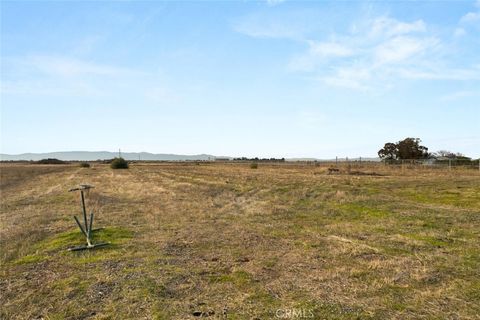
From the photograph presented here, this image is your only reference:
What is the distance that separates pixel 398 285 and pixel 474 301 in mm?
1160

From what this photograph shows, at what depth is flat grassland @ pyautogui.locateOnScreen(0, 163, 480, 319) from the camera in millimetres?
5742

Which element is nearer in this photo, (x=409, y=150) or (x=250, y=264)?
(x=250, y=264)

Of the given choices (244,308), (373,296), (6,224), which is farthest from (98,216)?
(373,296)

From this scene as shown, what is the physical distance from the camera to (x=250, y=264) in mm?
7934

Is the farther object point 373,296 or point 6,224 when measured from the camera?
point 6,224

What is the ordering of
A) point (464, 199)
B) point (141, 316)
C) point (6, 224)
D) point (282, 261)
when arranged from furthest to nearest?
point (464, 199) < point (6, 224) < point (282, 261) < point (141, 316)

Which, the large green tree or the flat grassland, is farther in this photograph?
the large green tree

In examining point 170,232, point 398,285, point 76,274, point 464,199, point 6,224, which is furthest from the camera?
point 464,199

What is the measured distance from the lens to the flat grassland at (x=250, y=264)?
5.74 m

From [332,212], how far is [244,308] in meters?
9.56

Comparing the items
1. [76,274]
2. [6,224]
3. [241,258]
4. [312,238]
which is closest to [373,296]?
[241,258]

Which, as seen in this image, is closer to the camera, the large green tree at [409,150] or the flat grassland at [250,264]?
the flat grassland at [250,264]

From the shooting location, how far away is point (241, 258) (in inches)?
331

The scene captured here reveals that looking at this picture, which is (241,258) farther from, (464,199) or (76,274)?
(464,199)
